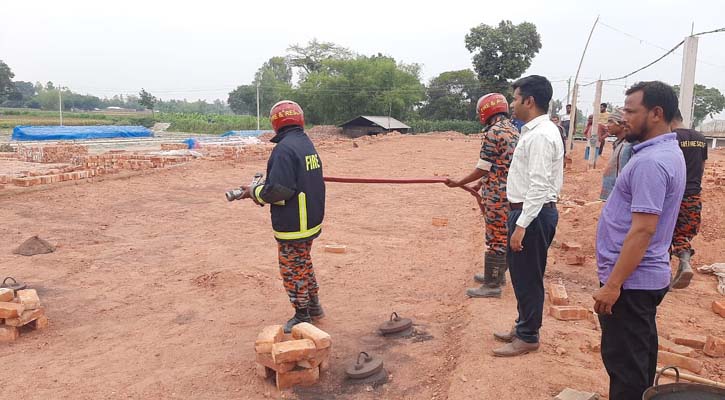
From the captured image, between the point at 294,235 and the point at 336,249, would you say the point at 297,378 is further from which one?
the point at 336,249

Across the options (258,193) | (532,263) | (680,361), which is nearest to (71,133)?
(258,193)

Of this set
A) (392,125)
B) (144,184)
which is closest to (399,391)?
(144,184)

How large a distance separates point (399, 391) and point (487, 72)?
4566 cm

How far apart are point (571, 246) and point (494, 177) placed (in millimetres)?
2574

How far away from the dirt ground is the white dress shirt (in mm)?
1089

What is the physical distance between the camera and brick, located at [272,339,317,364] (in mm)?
3410

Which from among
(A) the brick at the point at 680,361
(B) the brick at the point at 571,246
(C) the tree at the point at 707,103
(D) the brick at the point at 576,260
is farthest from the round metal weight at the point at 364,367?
(C) the tree at the point at 707,103

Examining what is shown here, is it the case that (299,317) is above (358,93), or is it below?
below

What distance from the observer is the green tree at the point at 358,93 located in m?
50.4

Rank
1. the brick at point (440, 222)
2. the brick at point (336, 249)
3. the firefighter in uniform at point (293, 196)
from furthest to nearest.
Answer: the brick at point (440, 222), the brick at point (336, 249), the firefighter in uniform at point (293, 196)

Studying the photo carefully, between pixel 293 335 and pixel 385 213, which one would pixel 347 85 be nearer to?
pixel 385 213

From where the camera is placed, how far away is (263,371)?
362 centimetres

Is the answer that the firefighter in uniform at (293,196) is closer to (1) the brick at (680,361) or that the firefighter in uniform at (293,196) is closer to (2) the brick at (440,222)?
(1) the brick at (680,361)

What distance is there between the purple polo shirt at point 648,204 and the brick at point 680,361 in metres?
1.45
